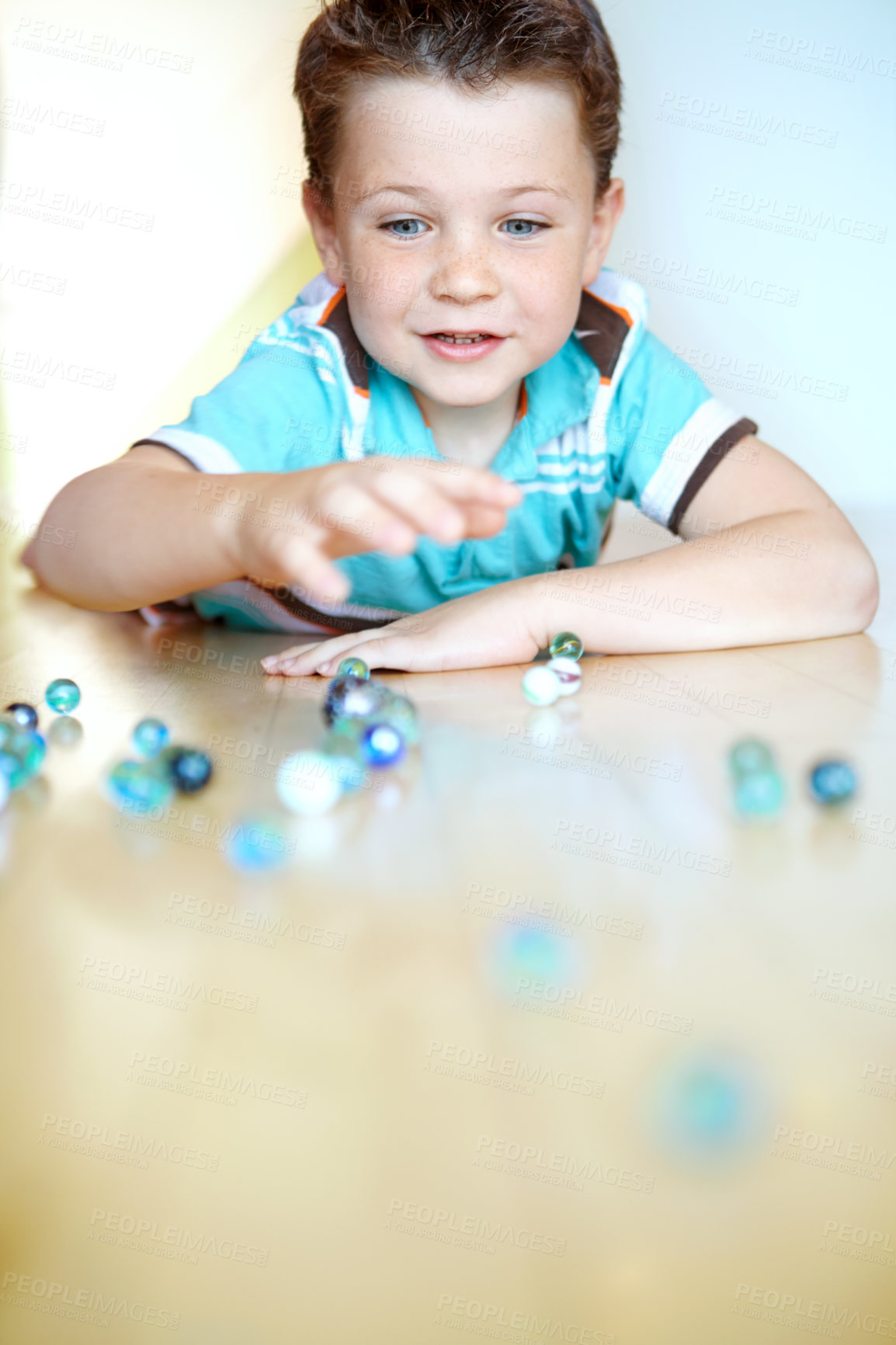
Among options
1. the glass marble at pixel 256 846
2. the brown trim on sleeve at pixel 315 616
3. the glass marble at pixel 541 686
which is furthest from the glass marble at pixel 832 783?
the brown trim on sleeve at pixel 315 616

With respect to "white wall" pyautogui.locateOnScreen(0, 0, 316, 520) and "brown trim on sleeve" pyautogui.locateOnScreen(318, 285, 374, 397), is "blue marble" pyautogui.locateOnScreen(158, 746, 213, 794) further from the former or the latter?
"white wall" pyautogui.locateOnScreen(0, 0, 316, 520)

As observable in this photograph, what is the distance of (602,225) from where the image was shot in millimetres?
1378

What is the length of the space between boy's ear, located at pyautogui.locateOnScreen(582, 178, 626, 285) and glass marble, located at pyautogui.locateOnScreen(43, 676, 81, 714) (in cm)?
76

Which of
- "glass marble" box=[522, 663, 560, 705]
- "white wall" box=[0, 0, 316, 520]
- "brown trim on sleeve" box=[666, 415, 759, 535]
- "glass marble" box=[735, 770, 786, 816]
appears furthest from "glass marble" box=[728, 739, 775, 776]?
"white wall" box=[0, 0, 316, 520]

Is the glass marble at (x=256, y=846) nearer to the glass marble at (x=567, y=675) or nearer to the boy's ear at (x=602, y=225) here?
the glass marble at (x=567, y=675)

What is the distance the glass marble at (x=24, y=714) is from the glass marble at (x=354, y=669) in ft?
0.92

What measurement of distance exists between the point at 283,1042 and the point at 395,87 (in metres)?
0.97

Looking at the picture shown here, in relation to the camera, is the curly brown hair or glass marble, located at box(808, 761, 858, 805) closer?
glass marble, located at box(808, 761, 858, 805)

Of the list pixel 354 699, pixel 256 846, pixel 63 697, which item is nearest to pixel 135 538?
pixel 63 697

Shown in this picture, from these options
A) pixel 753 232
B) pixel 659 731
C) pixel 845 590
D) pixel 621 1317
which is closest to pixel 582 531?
pixel 845 590

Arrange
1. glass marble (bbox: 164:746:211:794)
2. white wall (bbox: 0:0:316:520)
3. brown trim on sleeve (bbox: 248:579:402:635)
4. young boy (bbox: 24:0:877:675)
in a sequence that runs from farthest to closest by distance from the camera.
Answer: white wall (bbox: 0:0:316:520), brown trim on sleeve (bbox: 248:579:402:635), young boy (bbox: 24:0:877:675), glass marble (bbox: 164:746:211:794)

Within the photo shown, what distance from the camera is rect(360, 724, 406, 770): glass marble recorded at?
92cm

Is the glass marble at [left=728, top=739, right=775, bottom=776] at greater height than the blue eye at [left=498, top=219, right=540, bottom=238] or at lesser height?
lesser

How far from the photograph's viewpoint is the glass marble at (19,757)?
883 millimetres
